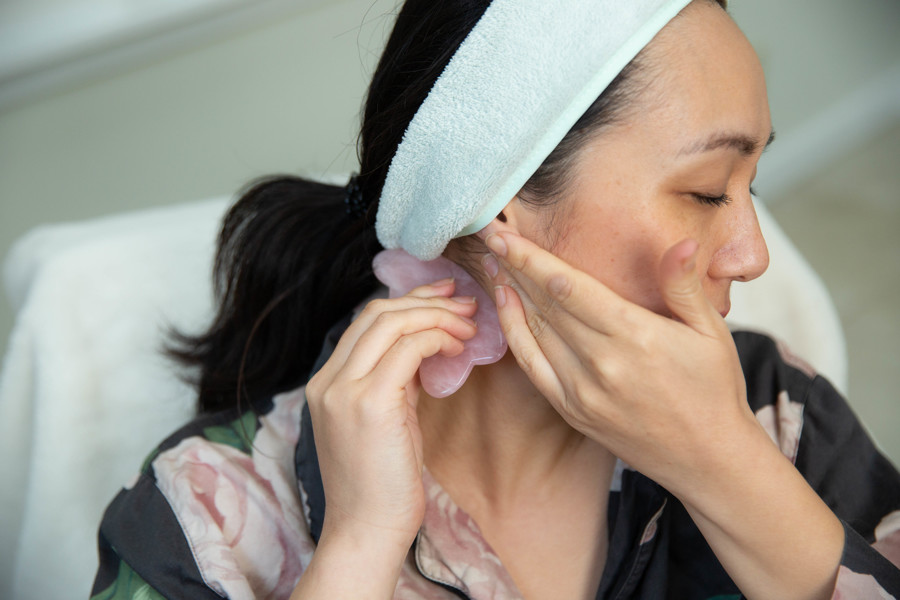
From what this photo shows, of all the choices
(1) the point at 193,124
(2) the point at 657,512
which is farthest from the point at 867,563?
(1) the point at 193,124

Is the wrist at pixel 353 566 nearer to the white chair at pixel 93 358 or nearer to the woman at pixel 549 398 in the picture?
the woman at pixel 549 398

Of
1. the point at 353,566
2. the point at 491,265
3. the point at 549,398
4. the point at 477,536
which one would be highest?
the point at 491,265

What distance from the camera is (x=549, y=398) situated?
76 centimetres

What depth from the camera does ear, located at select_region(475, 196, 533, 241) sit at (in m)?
0.77

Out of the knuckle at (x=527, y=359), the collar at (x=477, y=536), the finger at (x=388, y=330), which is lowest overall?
the collar at (x=477, y=536)

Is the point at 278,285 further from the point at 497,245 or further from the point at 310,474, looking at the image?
the point at 497,245

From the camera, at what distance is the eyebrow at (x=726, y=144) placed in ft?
2.29

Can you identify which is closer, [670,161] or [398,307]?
[670,161]

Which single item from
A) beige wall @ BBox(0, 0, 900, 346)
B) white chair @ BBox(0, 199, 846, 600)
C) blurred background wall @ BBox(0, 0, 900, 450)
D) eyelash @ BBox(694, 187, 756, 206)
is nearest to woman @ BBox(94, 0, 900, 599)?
eyelash @ BBox(694, 187, 756, 206)

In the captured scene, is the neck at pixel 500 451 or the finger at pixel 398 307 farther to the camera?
the neck at pixel 500 451

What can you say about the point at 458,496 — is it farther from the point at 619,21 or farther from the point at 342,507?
the point at 619,21

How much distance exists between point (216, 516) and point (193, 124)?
1.14 meters

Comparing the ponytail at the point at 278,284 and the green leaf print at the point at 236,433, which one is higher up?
the ponytail at the point at 278,284

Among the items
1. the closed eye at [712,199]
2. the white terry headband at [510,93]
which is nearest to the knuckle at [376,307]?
the white terry headband at [510,93]
